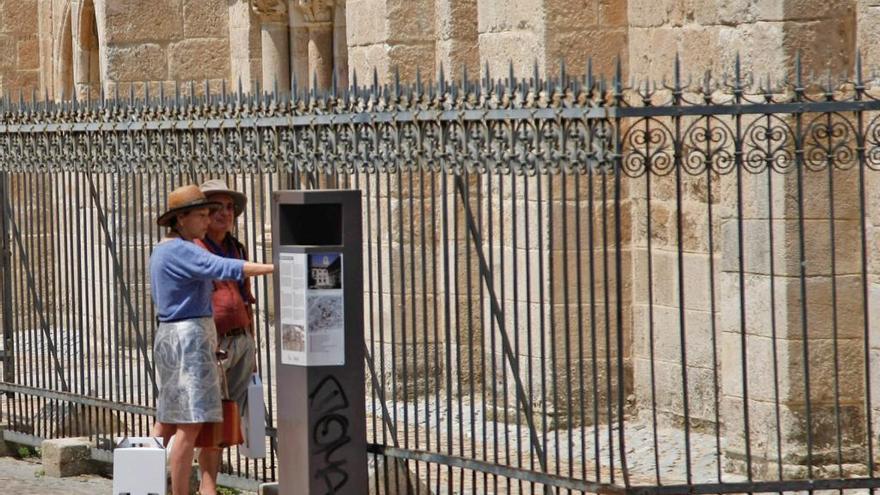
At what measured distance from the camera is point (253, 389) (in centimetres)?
1004

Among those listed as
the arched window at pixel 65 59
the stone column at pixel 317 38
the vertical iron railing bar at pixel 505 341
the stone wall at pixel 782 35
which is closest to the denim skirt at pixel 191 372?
the vertical iron railing bar at pixel 505 341

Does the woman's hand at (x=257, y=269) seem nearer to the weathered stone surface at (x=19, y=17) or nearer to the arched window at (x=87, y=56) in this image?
the arched window at (x=87, y=56)

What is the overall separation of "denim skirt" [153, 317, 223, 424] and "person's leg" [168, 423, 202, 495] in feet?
0.19

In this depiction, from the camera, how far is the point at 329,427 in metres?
9.34

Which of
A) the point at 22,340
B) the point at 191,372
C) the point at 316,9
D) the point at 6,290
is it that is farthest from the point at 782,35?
the point at 316,9

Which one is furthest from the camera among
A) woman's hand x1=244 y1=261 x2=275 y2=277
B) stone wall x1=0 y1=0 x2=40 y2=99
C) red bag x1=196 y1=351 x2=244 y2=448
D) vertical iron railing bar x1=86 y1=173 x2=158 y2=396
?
stone wall x1=0 y1=0 x2=40 y2=99

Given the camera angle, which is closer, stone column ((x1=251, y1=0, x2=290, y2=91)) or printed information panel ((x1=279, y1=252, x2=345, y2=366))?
printed information panel ((x1=279, y1=252, x2=345, y2=366))

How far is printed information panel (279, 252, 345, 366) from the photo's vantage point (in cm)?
922

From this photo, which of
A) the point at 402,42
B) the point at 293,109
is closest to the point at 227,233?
the point at 293,109

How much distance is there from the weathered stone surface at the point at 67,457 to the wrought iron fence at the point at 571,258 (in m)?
0.16

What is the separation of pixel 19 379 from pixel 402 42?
3615 mm

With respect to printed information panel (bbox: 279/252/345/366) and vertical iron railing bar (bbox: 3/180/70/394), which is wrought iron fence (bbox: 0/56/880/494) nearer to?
vertical iron railing bar (bbox: 3/180/70/394)

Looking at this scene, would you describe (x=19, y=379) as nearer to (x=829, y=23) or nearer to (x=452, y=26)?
(x=452, y=26)

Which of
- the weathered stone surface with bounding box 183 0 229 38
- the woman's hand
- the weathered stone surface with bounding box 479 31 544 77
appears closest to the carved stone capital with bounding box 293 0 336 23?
the weathered stone surface with bounding box 183 0 229 38
